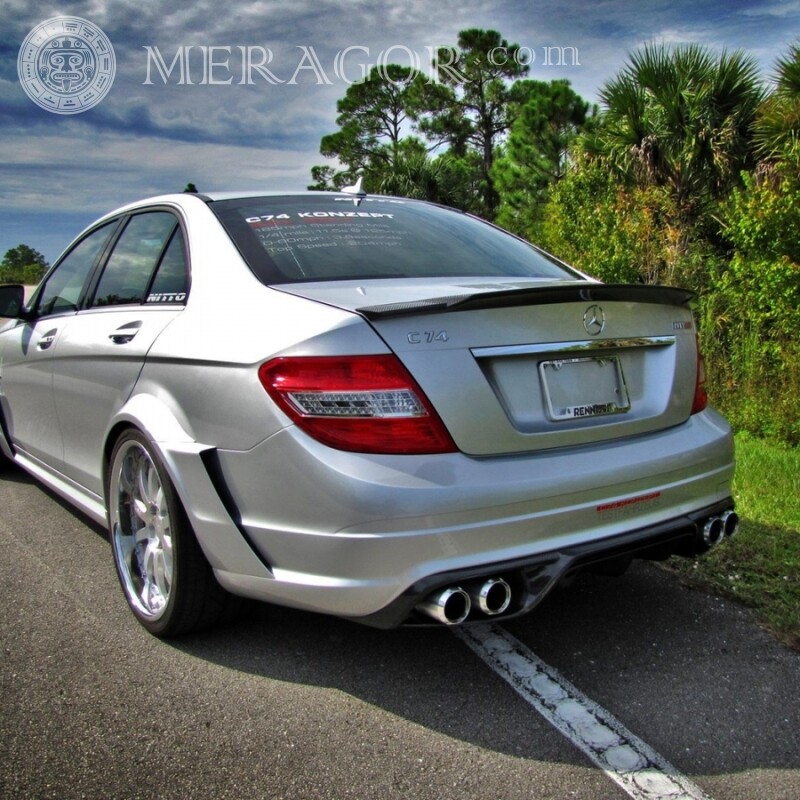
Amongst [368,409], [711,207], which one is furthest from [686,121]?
[368,409]

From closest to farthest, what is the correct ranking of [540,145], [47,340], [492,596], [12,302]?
[492,596]
[47,340]
[12,302]
[540,145]

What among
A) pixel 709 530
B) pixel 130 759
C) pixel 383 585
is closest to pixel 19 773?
pixel 130 759

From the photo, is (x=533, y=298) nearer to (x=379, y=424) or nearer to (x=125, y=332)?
(x=379, y=424)

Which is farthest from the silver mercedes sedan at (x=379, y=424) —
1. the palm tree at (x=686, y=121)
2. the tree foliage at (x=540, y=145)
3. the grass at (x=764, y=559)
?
the tree foliage at (x=540, y=145)

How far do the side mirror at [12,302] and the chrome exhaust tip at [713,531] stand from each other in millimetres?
3711

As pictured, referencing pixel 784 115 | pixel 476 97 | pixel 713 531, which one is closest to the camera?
pixel 713 531

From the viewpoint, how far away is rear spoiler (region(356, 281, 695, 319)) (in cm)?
239

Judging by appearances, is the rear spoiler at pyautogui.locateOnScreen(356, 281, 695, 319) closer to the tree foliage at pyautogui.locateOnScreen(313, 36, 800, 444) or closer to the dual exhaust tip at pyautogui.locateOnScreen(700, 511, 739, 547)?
the dual exhaust tip at pyautogui.locateOnScreen(700, 511, 739, 547)

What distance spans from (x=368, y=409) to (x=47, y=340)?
249 cm

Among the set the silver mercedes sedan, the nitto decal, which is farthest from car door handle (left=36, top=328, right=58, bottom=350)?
the nitto decal

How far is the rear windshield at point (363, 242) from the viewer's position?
2.92 metres

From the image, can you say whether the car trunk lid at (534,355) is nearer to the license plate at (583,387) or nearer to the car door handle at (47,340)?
the license plate at (583,387)

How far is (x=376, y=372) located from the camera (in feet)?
7.63

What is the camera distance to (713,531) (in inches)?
114
